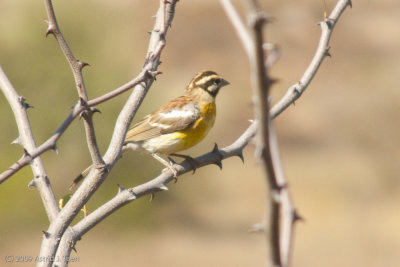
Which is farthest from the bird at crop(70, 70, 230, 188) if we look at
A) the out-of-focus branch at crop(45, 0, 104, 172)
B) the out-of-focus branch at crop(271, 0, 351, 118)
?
the out-of-focus branch at crop(45, 0, 104, 172)

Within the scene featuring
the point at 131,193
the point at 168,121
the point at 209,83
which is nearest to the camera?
the point at 131,193

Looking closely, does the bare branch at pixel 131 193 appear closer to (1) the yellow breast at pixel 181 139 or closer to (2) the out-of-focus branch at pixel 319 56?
(2) the out-of-focus branch at pixel 319 56

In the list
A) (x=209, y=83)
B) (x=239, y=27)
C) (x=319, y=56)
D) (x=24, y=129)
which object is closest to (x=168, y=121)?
(x=209, y=83)

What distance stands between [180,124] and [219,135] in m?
13.7

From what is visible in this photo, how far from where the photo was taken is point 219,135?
20.2 meters

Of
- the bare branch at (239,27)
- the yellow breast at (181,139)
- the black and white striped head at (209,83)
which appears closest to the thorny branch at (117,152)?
the bare branch at (239,27)

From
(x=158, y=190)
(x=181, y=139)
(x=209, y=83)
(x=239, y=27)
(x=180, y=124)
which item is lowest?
(x=239, y=27)

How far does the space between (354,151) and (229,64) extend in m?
5.11

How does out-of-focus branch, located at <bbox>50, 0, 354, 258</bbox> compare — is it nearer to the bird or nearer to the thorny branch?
the thorny branch

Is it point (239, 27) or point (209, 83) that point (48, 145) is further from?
point (209, 83)

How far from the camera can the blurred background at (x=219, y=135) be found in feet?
52.1

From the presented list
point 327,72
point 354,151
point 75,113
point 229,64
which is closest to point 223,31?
point 229,64

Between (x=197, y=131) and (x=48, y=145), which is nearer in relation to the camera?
(x=48, y=145)

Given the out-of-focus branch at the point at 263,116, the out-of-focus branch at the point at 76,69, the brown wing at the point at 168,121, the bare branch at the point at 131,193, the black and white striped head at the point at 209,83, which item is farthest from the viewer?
the black and white striped head at the point at 209,83
